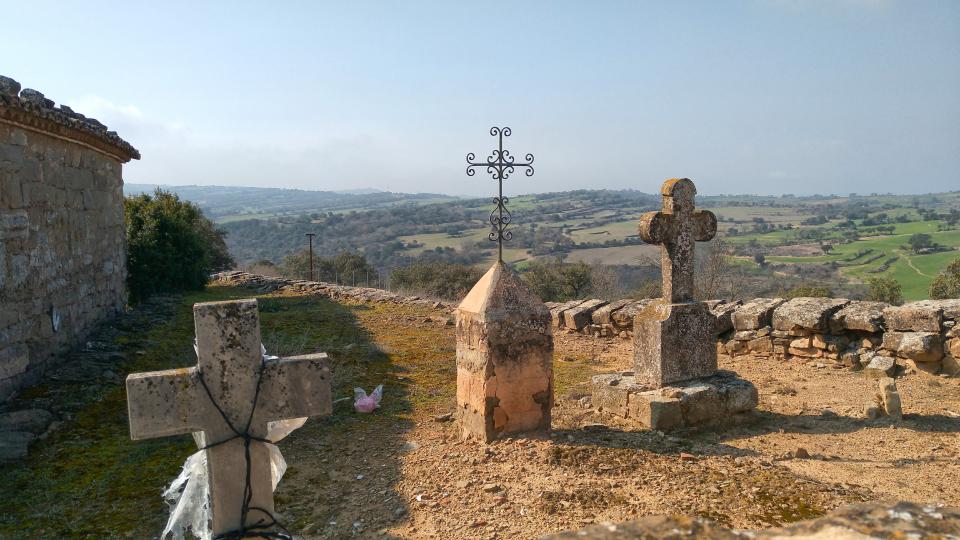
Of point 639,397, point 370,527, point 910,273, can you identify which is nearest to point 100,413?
point 370,527

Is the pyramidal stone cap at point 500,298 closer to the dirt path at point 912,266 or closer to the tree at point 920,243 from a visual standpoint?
the dirt path at point 912,266

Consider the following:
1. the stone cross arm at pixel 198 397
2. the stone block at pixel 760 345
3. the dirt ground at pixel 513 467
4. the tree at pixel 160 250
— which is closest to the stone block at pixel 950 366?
the dirt ground at pixel 513 467

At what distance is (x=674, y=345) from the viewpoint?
6832mm

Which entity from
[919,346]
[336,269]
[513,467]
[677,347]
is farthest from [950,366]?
[336,269]

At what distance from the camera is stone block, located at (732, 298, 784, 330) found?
30.9 feet

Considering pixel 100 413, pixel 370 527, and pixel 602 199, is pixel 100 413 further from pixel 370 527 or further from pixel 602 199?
pixel 602 199

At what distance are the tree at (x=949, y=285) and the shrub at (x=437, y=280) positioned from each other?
41.7ft

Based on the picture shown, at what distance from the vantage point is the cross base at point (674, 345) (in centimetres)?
680

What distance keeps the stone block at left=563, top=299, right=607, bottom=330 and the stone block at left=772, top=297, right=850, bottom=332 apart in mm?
3258

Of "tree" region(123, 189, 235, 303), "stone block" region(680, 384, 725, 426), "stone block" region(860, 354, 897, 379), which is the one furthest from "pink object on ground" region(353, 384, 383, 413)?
"tree" region(123, 189, 235, 303)

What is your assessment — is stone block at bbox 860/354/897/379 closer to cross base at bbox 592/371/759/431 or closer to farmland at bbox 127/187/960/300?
cross base at bbox 592/371/759/431

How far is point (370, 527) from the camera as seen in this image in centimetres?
460

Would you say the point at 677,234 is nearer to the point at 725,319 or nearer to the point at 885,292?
the point at 725,319

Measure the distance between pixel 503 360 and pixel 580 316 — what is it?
19.2 ft
